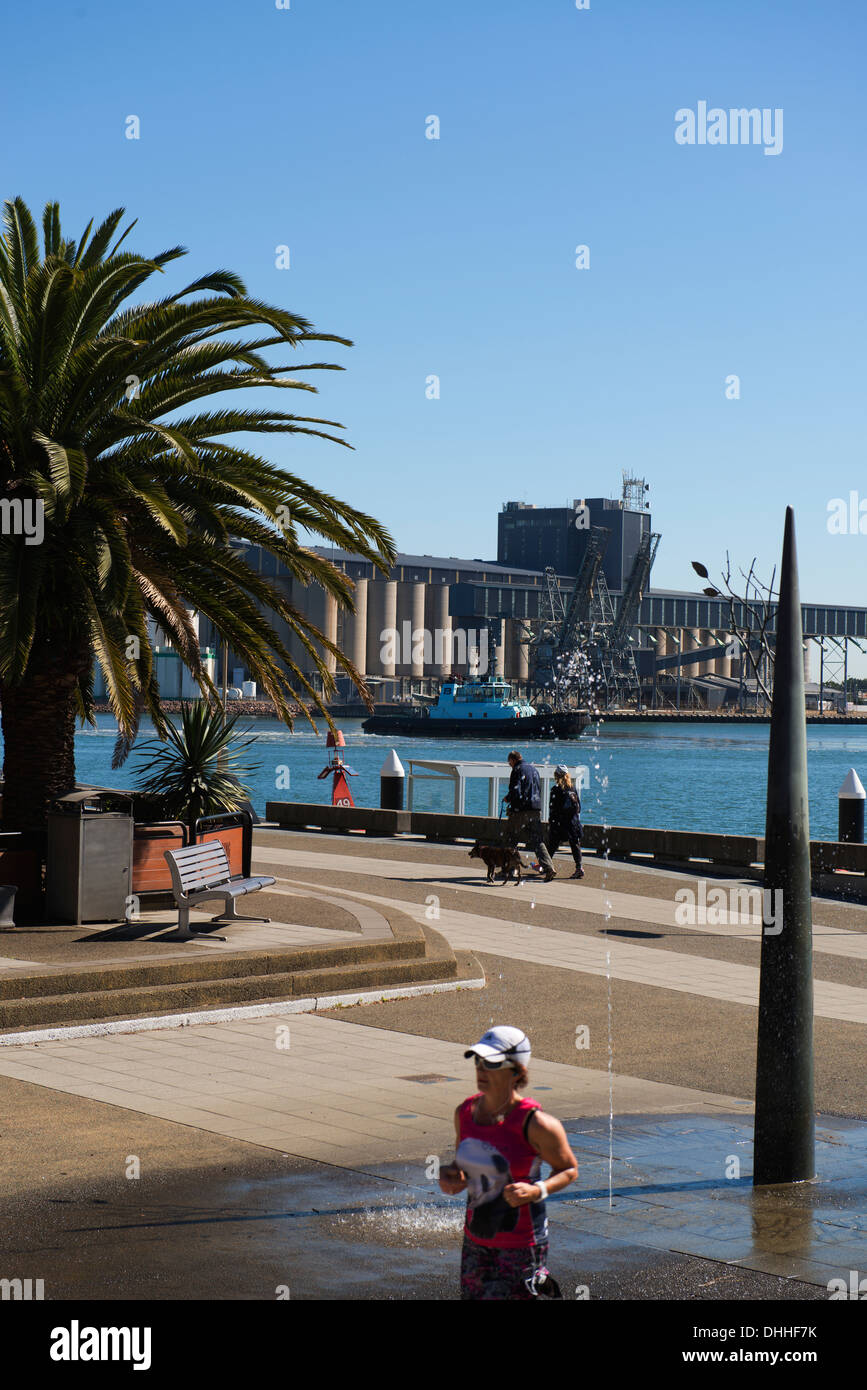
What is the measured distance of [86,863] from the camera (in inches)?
533

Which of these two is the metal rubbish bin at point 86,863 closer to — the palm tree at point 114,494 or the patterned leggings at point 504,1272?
the palm tree at point 114,494

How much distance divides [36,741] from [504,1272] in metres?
11.2

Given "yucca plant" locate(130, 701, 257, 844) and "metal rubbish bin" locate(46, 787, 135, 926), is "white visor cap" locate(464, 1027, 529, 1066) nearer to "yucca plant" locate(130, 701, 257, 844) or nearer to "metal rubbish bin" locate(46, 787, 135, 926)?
"metal rubbish bin" locate(46, 787, 135, 926)

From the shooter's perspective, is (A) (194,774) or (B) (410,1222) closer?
(B) (410,1222)

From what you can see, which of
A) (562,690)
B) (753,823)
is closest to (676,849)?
(753,823)

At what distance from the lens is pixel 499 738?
11350 centimetres

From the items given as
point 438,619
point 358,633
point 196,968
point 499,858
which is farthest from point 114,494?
point 438,619

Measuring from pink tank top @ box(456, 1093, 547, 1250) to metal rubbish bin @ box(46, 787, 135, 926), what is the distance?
30.7 feet

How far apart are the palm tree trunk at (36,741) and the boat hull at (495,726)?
3823 inches

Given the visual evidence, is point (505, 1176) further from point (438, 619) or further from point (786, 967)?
point (438, 619)

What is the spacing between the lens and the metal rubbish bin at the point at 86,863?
13586 mm

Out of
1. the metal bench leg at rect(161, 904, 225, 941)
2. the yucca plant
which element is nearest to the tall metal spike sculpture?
the metal bench leg at rect(161, 904, 225, 941)

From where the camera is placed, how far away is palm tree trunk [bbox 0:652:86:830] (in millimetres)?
14852
